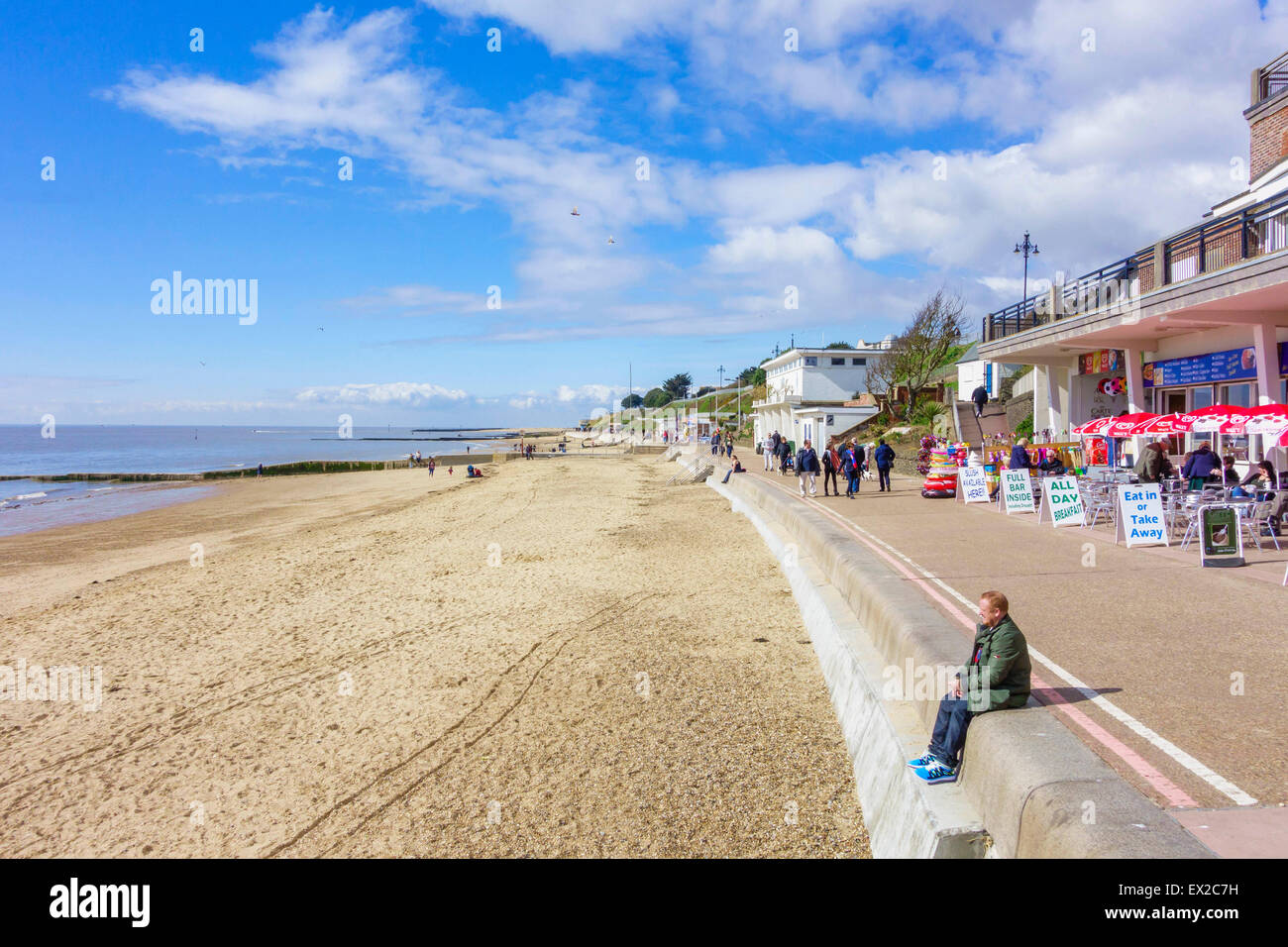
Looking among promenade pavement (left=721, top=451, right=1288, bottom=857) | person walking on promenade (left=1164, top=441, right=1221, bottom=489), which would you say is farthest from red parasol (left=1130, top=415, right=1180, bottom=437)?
promenade pavement (left=721, top=451, right=1288, bottom=857)

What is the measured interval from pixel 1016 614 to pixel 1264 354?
36.5 ft

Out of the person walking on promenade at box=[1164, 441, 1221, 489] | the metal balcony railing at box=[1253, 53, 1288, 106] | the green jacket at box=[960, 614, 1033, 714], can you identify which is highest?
the metal balcony railing at box=[1253, 53, 1288, 106]

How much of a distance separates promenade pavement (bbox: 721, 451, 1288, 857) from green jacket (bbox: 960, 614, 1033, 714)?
0.53m

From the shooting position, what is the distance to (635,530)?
21031 millimetres

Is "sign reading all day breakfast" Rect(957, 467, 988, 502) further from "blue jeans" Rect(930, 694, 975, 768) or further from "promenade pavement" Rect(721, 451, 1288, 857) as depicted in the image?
"blue jeans" Rect(930, 694, 975, 768)

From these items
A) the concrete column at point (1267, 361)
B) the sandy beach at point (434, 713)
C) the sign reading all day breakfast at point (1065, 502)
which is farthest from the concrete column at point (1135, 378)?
the sandy beach at point (434, 713)

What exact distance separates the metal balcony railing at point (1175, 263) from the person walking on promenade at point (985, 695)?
1150 cm

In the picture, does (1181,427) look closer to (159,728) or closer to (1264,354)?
(1264,354)

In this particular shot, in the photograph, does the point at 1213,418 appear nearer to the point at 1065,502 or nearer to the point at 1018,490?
the point at 1065,502

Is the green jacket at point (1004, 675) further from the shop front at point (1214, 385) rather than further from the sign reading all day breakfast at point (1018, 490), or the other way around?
A: the shop front at point (1214, 385)

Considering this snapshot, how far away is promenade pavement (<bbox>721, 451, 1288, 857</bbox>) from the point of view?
433cm
